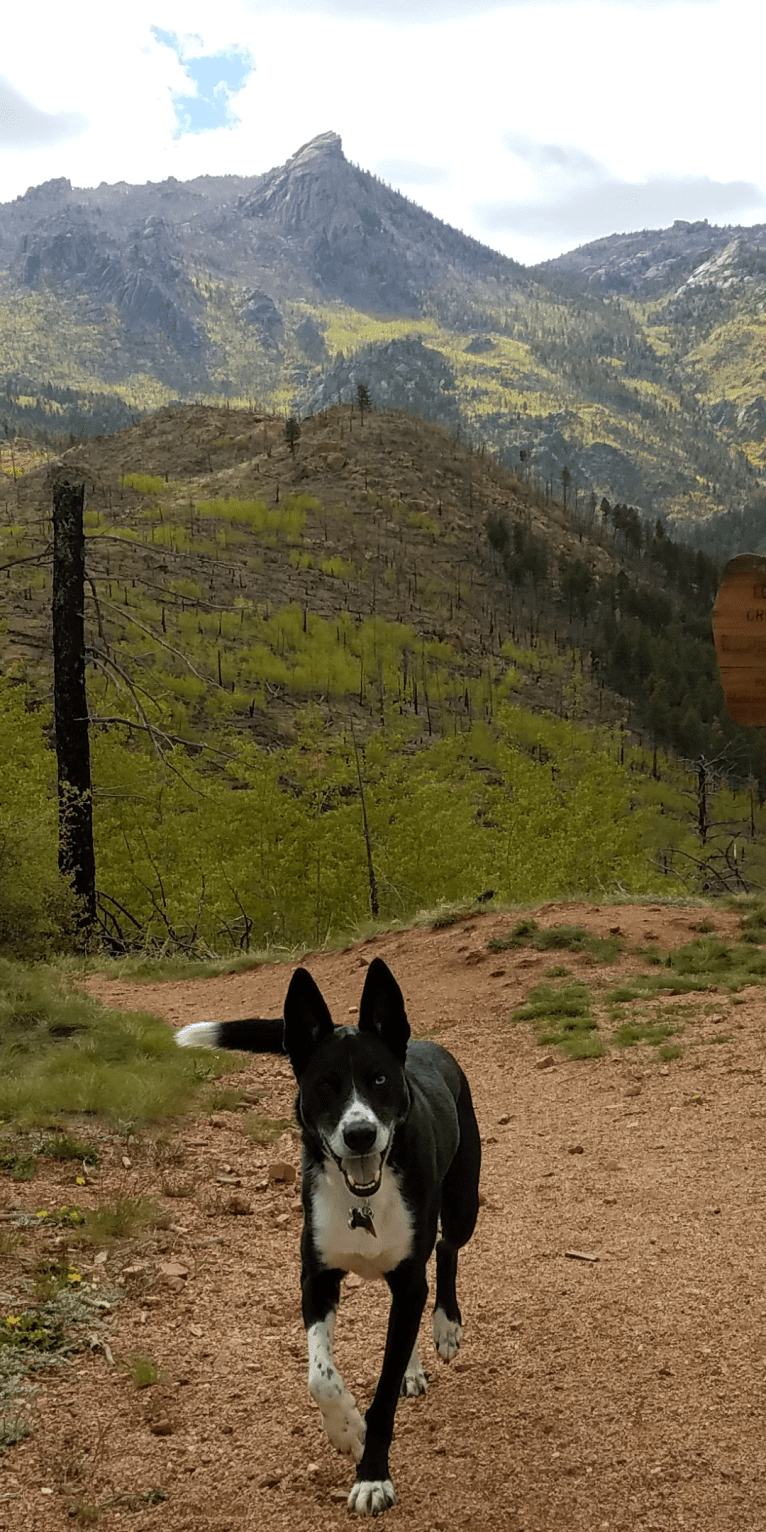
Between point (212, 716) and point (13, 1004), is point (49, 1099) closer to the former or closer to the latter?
point (13, 1004)

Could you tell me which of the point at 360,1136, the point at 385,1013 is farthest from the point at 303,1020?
the point at 360,1136

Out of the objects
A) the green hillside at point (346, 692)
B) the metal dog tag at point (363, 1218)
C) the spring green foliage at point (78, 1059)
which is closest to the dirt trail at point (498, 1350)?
the spring green foliage at point (78, 1059)

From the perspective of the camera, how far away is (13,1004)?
8609 mm

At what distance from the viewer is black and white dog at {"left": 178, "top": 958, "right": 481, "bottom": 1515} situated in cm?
280

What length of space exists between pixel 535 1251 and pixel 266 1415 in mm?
1688

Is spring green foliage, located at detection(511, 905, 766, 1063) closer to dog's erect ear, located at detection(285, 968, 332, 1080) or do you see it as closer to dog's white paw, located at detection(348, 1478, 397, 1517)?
dog's white paw, located at detection(348, 1478, 397, 1517)

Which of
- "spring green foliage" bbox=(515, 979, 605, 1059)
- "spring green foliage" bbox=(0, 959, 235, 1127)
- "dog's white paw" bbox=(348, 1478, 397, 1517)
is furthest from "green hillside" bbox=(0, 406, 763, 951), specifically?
"dog's white paw" bbox=(348, 1478, 397, 1517)

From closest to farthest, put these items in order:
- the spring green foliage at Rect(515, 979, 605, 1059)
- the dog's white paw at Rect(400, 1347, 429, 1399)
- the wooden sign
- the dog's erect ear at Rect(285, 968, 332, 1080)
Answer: the dog's erect ear at Rect(285, 968, 332, 1080)
the dog's white paw at Rect(400, 1347, 429, 1399)
the wooden sign
the spring green foliage at Rect(515, 979, 605, 1059)

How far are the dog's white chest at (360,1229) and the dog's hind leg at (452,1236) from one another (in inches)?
28.4

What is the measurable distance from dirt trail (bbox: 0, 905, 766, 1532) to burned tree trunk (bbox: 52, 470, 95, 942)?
7.35 meters

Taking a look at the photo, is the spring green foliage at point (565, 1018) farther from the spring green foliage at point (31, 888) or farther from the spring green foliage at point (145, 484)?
the spring green foliage at point (145, 484)

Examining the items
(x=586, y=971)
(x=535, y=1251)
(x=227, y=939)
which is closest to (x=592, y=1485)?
(x=535, y=1251)

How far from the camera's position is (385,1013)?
2.98 meters

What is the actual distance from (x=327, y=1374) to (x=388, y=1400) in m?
0.20
